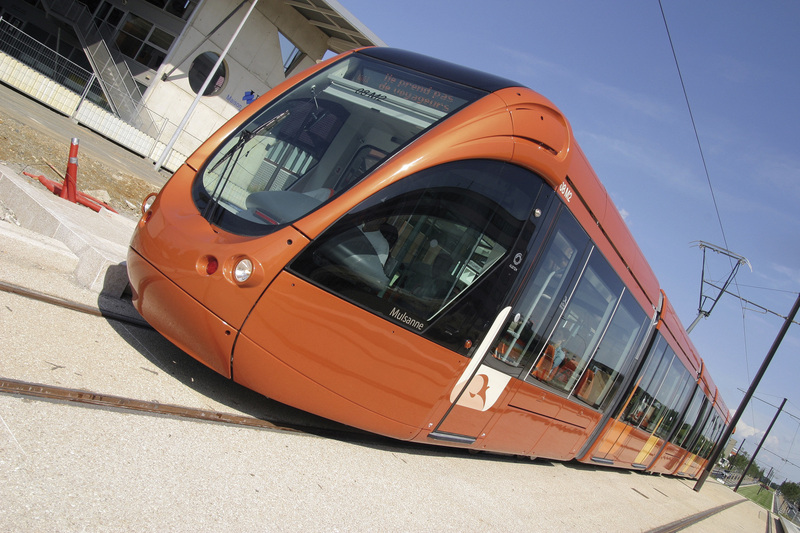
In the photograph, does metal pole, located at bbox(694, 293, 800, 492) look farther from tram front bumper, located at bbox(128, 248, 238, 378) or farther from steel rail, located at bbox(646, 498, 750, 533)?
tram front bumper, located at bbox(128, 248, 238, 378)

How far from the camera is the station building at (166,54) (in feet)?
81.8

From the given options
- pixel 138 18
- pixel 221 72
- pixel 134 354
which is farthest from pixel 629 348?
pixel 138 18

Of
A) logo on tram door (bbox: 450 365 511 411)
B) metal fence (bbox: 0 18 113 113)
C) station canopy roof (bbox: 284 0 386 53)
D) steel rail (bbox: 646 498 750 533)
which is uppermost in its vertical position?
station canopy roof (bbox: 284 0 386 53)

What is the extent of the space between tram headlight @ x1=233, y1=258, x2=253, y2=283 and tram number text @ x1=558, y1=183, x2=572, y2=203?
3.06 m

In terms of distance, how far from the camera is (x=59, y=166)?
1326cm

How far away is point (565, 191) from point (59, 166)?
10660 millimetres

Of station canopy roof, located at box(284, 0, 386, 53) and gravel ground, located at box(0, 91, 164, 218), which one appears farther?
station canopy roof, located at box(284, 0, 386, 53)

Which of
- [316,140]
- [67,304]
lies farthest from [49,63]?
[316,140]

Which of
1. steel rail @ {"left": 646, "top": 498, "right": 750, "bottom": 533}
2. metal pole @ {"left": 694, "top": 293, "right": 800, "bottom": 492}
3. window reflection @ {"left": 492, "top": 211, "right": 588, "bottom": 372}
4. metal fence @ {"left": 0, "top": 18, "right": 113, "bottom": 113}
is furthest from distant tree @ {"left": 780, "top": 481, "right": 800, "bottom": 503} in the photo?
window reflection @ {"left": 492, "top": 211, "right": 588, "bottom": 372}

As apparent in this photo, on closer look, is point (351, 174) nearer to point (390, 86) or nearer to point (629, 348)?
point (390, 86)

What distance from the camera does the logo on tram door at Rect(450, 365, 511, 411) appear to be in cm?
586

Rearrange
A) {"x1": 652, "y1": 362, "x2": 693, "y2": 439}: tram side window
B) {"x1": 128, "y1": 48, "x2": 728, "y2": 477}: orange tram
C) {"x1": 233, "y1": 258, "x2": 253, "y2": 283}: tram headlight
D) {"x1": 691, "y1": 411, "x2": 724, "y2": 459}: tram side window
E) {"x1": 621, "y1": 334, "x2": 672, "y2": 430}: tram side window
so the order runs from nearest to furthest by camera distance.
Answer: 1. {"x1": 233, "y1": 258, "x2": 253, "y2": 283}: tram headlight
2. {"x1": 128, "y1": 48, "x2": 728, "y2": 477}: orange tram
3. {"x1": 621, "y1": 334, "x2": 672, "y2": 430}: tram side window
4. {"x1": 652, "y1": 362, "x2": 693, "y2": 439}: tram side window
5. {"x1": 691, "y1": 411, "x2": 724, "y2": 459}: tram side window

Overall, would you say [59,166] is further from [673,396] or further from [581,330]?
[673,396]

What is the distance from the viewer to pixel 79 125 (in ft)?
78.8
